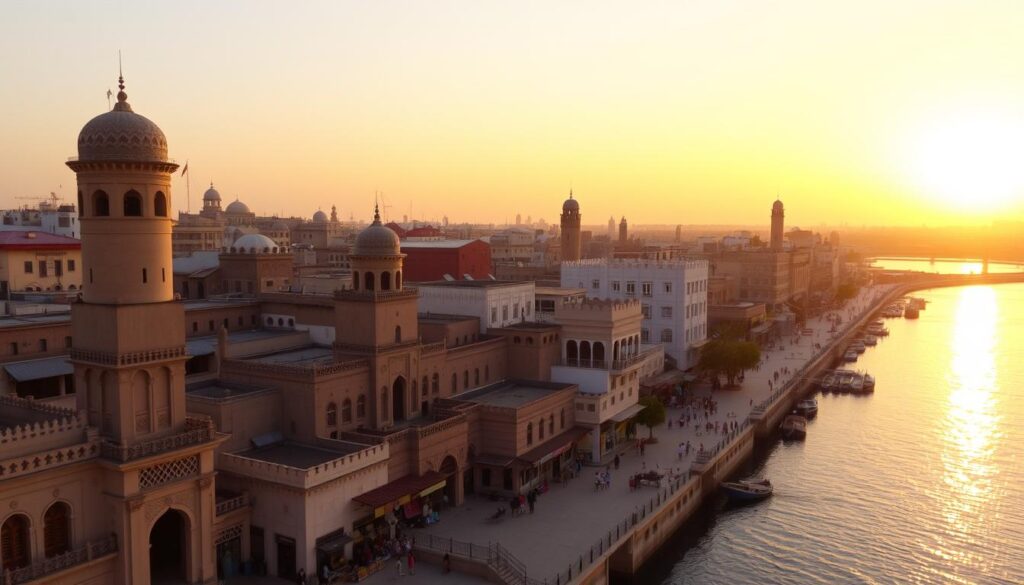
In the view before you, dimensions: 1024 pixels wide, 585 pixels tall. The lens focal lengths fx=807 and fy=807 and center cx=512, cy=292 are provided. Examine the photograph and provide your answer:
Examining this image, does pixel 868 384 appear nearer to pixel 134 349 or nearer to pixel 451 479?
pixel 451 479

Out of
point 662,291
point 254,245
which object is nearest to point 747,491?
point 662,291

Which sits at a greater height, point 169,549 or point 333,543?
point 333,543

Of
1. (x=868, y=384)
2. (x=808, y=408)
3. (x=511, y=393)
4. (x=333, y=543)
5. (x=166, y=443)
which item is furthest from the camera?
(x=868, y=384)

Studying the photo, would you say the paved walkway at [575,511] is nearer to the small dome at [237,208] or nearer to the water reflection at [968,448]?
the water reflection at [968,448]

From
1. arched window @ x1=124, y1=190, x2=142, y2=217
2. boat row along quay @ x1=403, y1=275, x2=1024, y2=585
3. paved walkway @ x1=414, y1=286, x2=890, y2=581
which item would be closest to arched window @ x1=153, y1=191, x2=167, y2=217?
arched window @ x1=124, y1=190, x2=142, y2=217

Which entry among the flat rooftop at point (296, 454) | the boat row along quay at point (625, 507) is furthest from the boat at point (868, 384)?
the flat rooftop at point (296, 454)

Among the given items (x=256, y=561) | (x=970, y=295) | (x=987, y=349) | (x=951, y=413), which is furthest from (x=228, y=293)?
(x=970, y=295)
